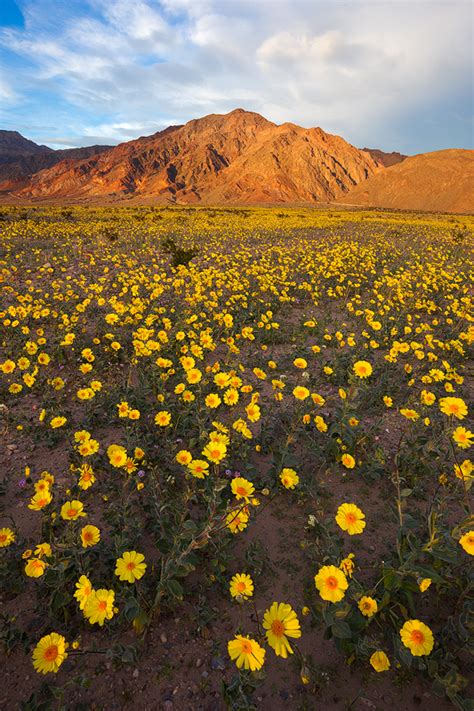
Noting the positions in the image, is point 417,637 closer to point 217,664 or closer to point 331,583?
point 331,583

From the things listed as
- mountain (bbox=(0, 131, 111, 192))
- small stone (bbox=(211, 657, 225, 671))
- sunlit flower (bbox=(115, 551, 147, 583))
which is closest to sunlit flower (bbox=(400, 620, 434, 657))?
small stone (bbox=(211, 657, 225, 671))

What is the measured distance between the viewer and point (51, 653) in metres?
1.92

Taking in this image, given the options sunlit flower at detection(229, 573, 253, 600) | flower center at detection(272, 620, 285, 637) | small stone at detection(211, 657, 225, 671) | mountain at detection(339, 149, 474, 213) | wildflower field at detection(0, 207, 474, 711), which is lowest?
small stone at detection(211, 657, 225, 671)

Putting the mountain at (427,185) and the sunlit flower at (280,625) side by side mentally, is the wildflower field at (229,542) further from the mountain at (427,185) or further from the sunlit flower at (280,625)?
the mountain at (427,185)

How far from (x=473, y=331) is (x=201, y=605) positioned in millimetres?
6689

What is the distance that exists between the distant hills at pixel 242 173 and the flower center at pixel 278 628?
11907 centimetres

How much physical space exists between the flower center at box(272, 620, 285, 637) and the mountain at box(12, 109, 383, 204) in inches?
5249

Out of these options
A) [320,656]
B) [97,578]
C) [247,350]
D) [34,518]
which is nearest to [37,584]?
[97,578]

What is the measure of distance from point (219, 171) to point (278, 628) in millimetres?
178261

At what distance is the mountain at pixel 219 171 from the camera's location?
135 meters

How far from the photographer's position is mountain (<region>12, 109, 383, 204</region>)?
442ft

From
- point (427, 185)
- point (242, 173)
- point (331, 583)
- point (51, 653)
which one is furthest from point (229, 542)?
point (242, 173)

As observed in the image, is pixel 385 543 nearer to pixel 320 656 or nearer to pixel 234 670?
pixel 320 656

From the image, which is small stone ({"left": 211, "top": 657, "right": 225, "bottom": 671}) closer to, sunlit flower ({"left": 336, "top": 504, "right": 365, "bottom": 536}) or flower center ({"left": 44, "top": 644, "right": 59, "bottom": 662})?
flower center ({"left": 44, "top": 644, "right": 59, "bottom": 662})
